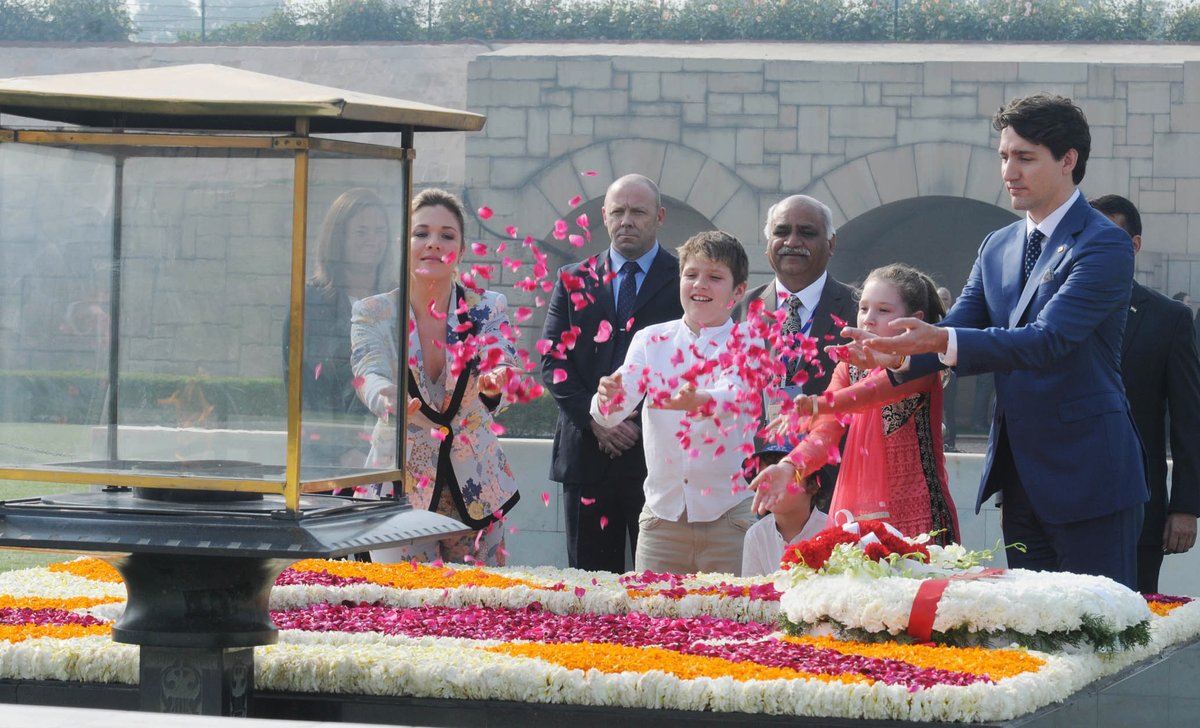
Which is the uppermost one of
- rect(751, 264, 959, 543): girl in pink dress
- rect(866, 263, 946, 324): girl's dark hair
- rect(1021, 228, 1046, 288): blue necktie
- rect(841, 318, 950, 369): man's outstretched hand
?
rect(1021, 228, 1046, 288): blue necktie

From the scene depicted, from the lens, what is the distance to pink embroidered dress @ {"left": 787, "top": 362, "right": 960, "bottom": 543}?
17.1ft

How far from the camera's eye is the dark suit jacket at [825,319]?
610cm

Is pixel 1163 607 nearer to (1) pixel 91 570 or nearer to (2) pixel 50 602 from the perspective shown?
(2) pixel 50 602

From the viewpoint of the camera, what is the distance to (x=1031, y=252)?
5074 mm

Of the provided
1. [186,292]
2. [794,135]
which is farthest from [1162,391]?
[794,135]

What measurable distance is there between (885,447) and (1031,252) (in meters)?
0.75

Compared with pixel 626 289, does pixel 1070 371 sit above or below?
below

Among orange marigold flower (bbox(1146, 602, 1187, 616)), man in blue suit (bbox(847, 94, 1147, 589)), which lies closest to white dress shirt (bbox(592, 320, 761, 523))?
man in blue suit (bbox(847, 94, 1147, 589))

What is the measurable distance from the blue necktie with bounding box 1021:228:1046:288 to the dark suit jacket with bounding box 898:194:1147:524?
0.05 m

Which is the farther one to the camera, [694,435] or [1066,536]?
[694,435]

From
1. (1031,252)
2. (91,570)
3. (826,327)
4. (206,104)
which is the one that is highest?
(206,104)

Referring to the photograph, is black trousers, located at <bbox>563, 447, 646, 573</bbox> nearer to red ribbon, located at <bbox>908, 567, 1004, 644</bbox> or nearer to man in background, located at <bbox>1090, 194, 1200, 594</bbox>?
man in background, located at <bbox>1090, 194, 1200, 594</bbox>

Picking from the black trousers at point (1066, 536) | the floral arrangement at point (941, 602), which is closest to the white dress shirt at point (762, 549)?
the black trousers at point (1066, 536)

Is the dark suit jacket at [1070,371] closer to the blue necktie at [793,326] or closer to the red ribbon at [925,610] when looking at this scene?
the red ribbon at [925,610]
